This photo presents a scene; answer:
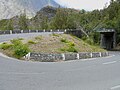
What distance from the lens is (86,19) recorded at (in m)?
128

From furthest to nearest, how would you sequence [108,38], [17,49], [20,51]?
[108,38], [17,49], [20,51]

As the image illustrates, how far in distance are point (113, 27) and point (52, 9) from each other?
80.4 m

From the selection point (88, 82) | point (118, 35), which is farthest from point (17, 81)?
point (118, 35)

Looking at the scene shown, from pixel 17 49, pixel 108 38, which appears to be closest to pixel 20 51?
pixel 17 49

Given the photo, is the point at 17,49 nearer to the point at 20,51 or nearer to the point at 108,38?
the point at 20,51

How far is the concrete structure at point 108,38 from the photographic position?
9481 centimetres

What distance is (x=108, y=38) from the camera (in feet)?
334

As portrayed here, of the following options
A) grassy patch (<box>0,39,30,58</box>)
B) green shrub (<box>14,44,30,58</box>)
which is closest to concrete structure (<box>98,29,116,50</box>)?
grassy patch (<box>0,39,30,58</box>)

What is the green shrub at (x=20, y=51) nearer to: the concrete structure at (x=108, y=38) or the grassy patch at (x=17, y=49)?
the grassy patch at (x=17, y=49)

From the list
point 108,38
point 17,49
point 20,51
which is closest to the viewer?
point 20,51

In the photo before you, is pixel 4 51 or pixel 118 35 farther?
pixel 118 35

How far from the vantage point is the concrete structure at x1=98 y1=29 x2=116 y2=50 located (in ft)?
311

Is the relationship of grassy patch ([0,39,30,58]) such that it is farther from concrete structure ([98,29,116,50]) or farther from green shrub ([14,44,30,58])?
concrete structure ([98,29,116,50])

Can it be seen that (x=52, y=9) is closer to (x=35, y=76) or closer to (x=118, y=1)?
(x=118, y=1)
